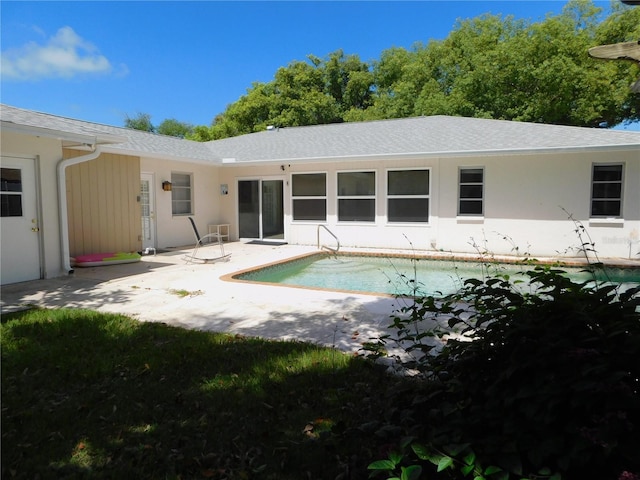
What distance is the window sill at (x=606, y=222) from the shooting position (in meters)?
10.5

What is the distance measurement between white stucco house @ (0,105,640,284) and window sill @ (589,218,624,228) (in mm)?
27

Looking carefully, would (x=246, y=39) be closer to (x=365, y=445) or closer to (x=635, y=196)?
(x=635, y=196)

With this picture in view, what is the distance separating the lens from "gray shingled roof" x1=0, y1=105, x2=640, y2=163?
32.8 ft

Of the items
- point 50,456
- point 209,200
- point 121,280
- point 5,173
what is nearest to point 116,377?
point 50,456

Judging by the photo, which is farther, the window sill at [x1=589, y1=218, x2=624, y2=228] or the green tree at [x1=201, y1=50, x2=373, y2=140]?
the green tree at [x1=201, y1=50, x2=373, y2=140]

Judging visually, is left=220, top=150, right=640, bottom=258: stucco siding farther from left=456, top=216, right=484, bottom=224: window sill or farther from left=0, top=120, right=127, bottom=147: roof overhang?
left=0, top=120, right=127, bottom=147: roof overhang

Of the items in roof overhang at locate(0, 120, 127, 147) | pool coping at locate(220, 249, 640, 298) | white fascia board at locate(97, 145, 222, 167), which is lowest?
pool coping at locate(220, 249, 640, 298)

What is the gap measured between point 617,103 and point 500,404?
2607 centimetres

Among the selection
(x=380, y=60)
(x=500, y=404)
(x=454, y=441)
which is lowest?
(x=454, y=441)

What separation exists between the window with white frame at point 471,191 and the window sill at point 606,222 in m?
2.68

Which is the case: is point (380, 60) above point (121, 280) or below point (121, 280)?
above

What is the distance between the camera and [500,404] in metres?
1.94

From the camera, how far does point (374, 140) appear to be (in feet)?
44.4

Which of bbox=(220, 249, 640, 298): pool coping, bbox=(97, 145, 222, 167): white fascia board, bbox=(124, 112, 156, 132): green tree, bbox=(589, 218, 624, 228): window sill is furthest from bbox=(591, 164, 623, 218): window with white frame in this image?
bbox=(124, 112, 156, 132): green tree
